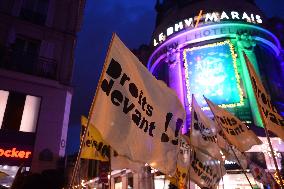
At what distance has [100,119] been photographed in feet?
11.1

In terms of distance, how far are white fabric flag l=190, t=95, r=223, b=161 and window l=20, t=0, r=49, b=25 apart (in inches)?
431

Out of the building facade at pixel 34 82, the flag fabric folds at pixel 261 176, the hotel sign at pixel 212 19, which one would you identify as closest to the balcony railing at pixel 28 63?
the building facade at pixel 34 82

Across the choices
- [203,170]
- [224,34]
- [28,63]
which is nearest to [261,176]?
[203,170]

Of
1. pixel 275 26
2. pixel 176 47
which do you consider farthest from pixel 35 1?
pixel 275 26

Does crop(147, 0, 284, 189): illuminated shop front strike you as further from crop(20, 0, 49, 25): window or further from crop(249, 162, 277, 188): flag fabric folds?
crop(20, 0, 49, 25): window

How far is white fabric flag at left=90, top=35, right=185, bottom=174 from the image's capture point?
11.6ft

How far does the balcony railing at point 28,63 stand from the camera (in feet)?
41.0

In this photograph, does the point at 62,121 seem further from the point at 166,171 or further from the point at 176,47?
the point at 176,47

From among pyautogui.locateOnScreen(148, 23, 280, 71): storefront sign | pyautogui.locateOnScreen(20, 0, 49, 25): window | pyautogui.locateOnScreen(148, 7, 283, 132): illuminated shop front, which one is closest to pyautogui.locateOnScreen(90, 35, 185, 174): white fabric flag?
pyautogui.locateOnScreen(20, 0, 49, 25): window

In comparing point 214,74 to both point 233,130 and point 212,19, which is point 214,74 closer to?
point 212,19

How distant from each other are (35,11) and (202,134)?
11.9 m

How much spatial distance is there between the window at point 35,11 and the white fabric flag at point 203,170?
11329 mm

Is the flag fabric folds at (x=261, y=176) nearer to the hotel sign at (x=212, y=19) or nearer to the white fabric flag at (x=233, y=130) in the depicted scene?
the white fabric flag at (x=233, y=130)

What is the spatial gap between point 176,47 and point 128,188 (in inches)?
443
